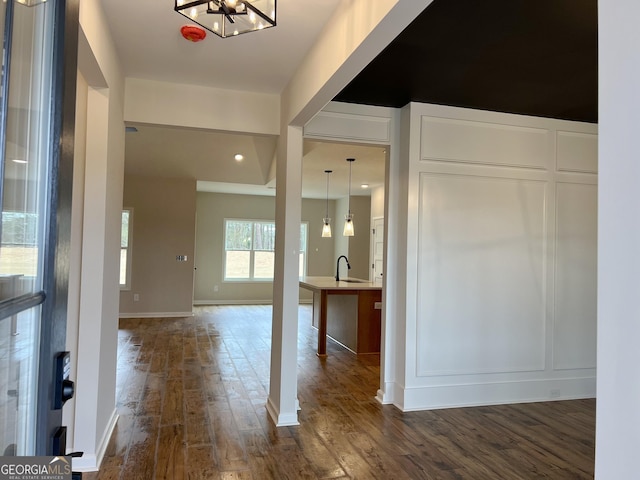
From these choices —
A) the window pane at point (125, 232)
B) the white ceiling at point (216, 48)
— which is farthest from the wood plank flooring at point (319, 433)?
the window pane at point (125, 232)

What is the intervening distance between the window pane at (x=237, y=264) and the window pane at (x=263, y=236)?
333 mm

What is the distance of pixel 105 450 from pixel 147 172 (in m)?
5.52

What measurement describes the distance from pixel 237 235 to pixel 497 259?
23.5 ft

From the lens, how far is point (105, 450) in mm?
2648

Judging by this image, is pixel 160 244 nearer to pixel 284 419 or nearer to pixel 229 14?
pixel 284 419

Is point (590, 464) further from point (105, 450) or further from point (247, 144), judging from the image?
point (247, 144)

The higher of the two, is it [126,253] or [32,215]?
[32,215]

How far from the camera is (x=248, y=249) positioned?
396 inches

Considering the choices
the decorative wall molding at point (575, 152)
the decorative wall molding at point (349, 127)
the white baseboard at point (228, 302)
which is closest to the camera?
the decorative wall molding at point (349, 127)

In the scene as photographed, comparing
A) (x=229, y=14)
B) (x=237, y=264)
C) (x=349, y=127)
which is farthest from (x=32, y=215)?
(x=237, y=264)

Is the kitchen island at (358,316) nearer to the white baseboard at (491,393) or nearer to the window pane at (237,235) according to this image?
the white baseboard at (491,393)

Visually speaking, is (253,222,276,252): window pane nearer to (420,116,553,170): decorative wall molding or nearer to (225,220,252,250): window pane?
(225,220,252,250): window pane
